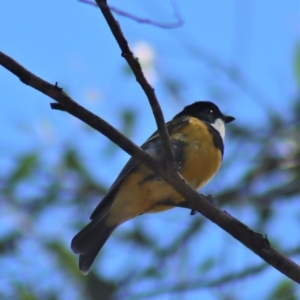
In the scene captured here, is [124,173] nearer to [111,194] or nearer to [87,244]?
[111,194]

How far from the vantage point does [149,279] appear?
5180 mm

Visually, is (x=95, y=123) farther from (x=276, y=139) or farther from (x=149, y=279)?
(x=276, y=139)

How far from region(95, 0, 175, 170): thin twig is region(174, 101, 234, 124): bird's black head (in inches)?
89.1

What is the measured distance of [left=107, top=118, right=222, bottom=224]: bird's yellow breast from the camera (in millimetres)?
4328

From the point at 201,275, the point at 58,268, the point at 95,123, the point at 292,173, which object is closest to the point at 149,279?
the point at 201,275

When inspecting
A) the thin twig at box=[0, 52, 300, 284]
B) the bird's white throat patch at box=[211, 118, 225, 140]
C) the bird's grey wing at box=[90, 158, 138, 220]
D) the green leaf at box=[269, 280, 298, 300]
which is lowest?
the thin twig at box=[0, 52, 300, 284]

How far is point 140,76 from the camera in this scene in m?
2.83

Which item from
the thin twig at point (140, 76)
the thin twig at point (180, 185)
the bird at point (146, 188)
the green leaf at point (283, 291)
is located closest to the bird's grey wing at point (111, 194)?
the bird at point (146, 188)

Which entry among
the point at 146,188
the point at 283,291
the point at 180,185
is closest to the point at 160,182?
the point at 146,188

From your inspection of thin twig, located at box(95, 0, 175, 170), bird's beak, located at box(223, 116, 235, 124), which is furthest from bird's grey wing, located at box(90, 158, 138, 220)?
bird's beak, located at box(223, 116, 235, 124)

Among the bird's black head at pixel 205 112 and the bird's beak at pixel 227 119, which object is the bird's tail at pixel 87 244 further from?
the bird's beak at pixel 227 119

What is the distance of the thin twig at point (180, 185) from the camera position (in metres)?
2.77

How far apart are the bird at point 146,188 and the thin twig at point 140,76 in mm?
1077

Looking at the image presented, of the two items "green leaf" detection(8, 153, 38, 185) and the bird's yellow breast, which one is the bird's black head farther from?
"green leaf" detection(8, 153, 38, 185)
